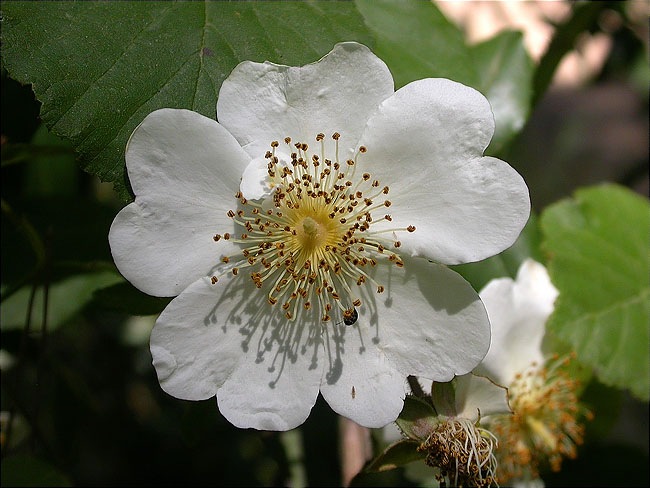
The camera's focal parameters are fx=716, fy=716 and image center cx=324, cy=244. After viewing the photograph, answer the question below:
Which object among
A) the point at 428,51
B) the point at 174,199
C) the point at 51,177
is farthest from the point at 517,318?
the point at 51,177

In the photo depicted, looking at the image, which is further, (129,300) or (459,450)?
(129,300)

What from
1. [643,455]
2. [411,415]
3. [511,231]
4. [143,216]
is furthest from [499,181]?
[643,455]

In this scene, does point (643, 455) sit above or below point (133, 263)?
below

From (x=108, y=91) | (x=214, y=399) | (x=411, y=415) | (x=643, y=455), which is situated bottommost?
(x=643, y=455)

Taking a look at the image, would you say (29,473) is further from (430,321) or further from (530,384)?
(530,384)

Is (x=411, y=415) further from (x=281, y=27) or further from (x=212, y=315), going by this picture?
(x=281, y=27)

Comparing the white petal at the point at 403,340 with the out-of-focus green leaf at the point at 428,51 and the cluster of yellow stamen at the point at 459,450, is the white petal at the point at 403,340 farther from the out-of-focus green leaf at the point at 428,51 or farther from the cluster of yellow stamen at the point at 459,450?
the out-of-focus green leaf at the point at 428,51

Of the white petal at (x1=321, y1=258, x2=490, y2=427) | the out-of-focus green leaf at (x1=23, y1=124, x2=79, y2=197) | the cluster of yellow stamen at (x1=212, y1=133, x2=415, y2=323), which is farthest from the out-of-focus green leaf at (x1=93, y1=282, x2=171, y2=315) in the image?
the out-of-focus green leaf at (x1=23, y1=124, x2=79, y2=197)
